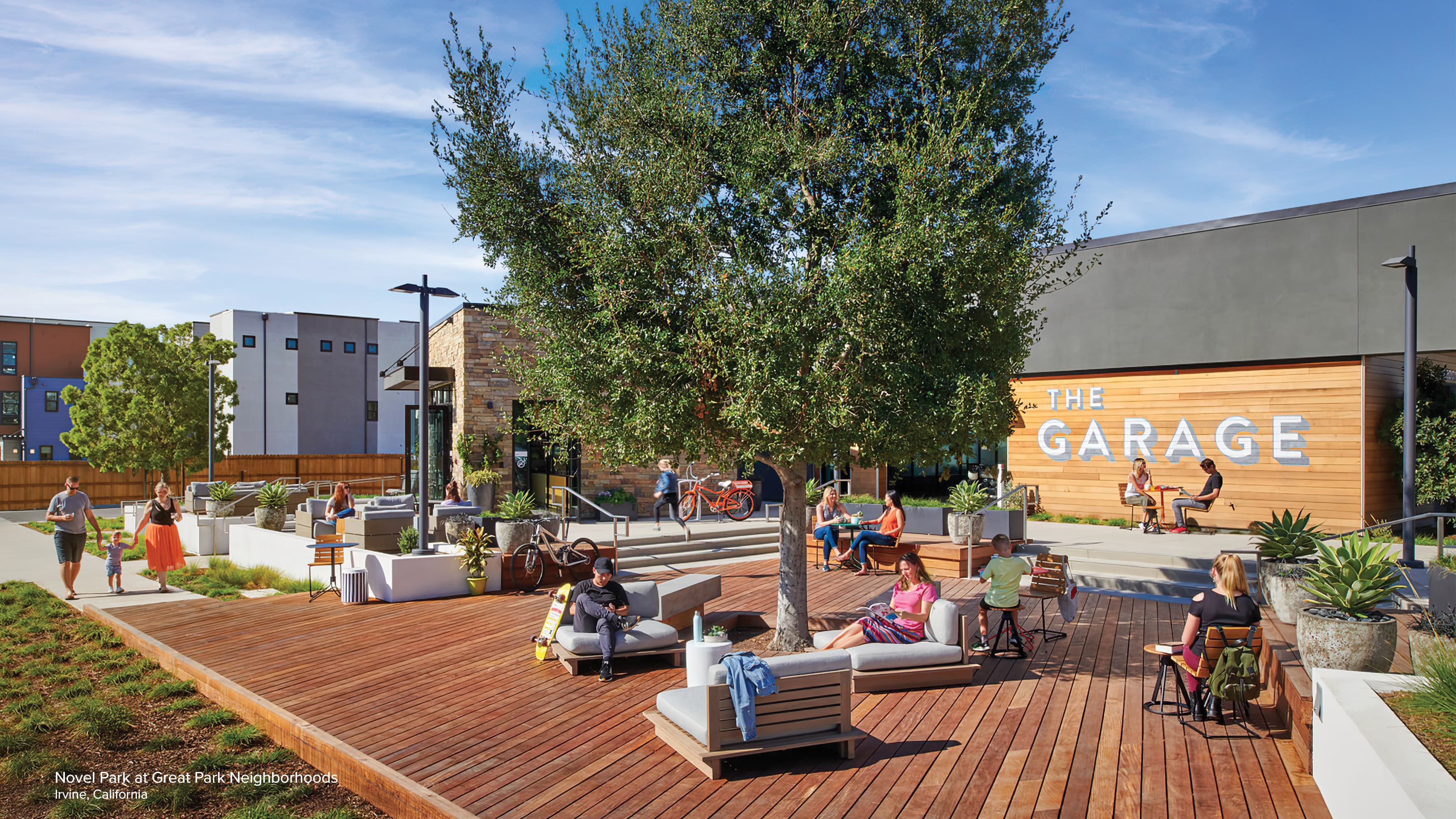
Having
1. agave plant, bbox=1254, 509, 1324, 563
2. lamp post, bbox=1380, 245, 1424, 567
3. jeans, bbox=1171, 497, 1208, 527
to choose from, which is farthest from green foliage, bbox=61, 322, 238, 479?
lamp post, bbox=1380, 245, 1424, 567

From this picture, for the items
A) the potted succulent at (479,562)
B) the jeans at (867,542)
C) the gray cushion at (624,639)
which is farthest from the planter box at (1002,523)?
the potted succulent at (479,562)

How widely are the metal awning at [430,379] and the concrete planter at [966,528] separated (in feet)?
38.0

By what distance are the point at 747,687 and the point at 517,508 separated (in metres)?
7.61

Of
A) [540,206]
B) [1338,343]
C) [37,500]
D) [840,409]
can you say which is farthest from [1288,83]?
[37,500]

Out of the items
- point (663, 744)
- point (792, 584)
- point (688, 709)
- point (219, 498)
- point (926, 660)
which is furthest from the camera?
point (219, 498)

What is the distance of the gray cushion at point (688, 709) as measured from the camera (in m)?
5.31

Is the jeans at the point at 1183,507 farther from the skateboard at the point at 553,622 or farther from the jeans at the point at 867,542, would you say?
the skateboard at the point at 553,622

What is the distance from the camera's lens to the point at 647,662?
305 inches

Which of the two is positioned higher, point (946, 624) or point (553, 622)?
point (946, 624)

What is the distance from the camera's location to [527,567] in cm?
1130

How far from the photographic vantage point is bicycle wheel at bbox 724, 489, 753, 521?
17203 millimetres

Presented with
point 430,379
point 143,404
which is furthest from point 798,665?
point 143,404

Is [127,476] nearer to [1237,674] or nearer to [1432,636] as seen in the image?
[1237,674]

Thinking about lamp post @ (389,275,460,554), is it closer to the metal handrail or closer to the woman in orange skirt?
the metal handrail
